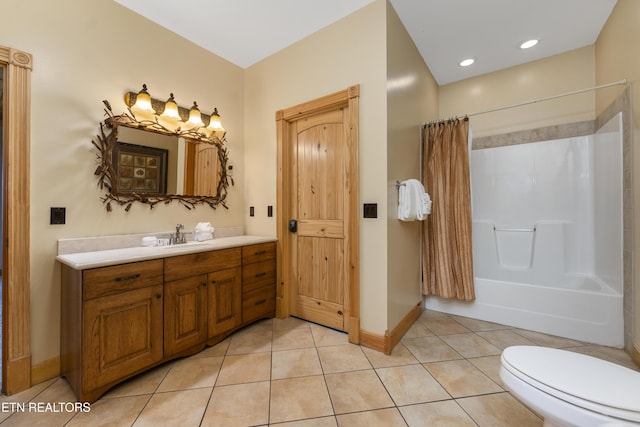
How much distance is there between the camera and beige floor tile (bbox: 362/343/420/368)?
1.77 m

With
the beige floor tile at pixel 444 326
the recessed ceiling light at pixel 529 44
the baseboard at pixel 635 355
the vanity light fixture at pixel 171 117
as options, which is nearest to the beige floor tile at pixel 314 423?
the beige floor tile at pixel 444 326

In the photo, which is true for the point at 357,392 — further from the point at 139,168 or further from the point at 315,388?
the point at 139,168

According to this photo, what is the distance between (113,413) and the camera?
4.35 ft

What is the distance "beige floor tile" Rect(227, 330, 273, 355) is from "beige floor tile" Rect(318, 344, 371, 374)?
459 mm

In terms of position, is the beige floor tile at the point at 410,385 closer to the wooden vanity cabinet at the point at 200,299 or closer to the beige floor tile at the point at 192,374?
the beige floor tile at the point at 192,374

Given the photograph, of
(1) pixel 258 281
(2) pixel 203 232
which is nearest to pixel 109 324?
(2) pixel 203 232

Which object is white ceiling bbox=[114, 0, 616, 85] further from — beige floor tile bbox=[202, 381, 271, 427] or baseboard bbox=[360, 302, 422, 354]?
beige floor tile bbox=[202, 381, 271, 427]

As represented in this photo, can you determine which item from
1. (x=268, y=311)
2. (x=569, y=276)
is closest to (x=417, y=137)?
→ (x=569, y=276)

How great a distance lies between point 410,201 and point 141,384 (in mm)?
2238

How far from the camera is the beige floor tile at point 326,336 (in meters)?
2.06

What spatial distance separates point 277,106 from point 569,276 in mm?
3461

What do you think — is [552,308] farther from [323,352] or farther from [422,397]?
[323,352]

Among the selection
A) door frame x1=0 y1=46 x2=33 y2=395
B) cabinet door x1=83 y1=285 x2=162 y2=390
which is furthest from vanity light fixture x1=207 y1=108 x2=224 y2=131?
cabinet door x1=83 y1=285 x2=162 y2=390

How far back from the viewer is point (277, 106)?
2539mm
